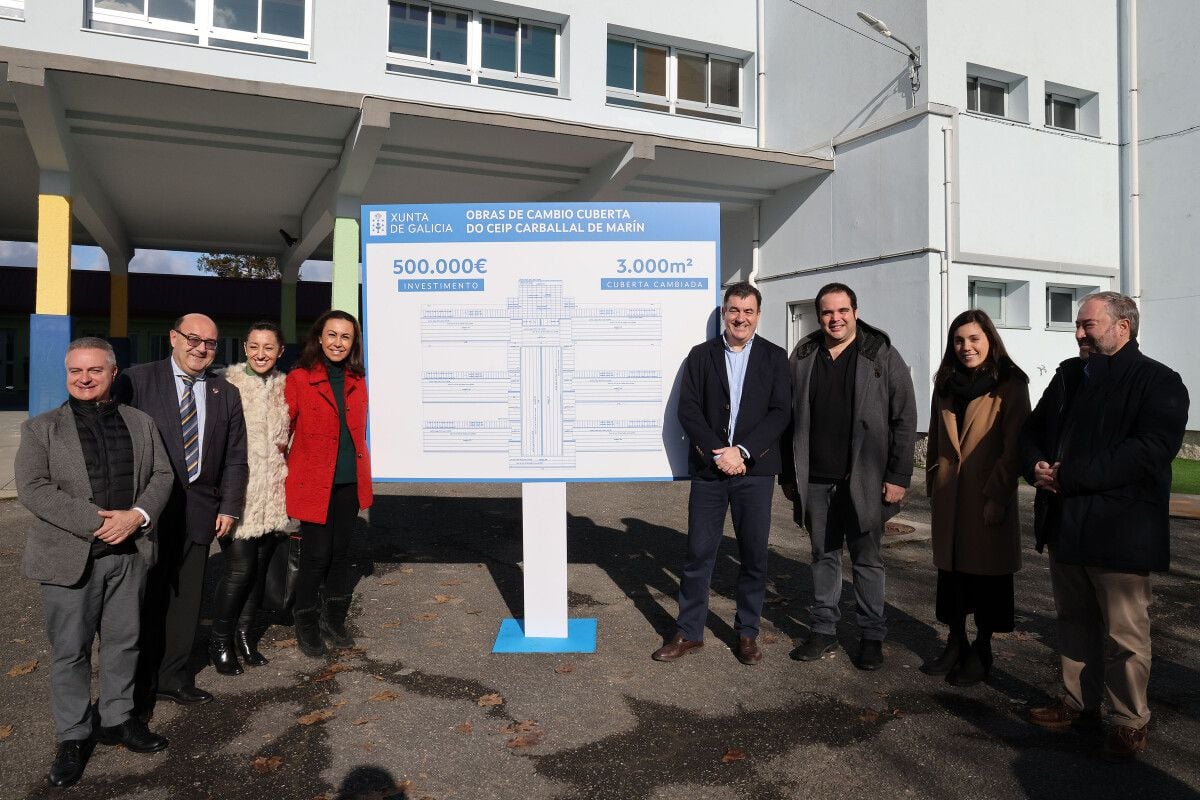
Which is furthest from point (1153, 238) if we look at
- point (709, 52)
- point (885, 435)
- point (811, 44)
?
point (885, 435)

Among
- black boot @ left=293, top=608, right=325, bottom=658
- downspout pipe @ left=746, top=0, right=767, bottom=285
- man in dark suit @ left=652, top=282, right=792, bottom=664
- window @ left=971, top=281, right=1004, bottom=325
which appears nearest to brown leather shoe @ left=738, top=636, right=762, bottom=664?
man in dark suit @ left=652, top=282, right=792, bottom=664

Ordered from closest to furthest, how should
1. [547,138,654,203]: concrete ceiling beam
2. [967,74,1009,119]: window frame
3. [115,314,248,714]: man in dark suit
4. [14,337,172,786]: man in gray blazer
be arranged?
[14,337,172,786]: man in gray blazer < [115,314,248,714]: man in dark suit < [547,138,654,203]: concrete ceiling beam < [967,74,1009,119]: window frame

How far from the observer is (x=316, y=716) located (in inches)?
144

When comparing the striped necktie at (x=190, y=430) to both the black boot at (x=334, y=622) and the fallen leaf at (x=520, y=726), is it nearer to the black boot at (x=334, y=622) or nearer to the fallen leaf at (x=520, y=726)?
the black boot at (x=334, y=622)

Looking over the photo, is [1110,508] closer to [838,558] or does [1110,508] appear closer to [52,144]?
[838,558]

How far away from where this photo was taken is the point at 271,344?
4387 millimetres

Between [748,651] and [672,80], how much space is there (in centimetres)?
1408

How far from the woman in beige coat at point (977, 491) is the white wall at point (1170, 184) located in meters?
11.9

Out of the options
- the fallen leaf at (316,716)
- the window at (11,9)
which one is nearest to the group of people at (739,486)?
the fallen leaf at (316,716)

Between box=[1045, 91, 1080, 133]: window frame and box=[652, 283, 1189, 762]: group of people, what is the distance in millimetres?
12093

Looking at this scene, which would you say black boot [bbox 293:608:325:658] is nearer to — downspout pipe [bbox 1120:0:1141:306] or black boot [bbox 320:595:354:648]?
black boot [bbox 320:595:354:648]

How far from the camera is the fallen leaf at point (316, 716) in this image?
3605 mm

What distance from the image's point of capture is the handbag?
484cm

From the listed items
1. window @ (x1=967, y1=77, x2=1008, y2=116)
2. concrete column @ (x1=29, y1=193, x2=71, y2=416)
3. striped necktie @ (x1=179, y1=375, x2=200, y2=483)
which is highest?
window @ (x1=967, y1=77, x2=1008, y2=116)
